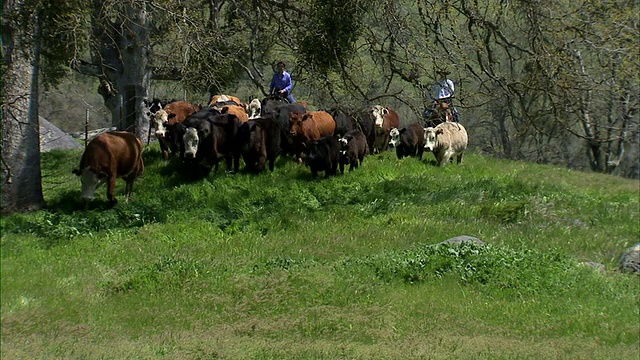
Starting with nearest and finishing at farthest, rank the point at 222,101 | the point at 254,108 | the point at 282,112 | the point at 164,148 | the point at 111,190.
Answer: the point at 111,190, the point at 164,148, the point at 282,112, the point at 254,108, the point at 222,101

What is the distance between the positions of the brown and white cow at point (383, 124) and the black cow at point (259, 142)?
4.53 metres

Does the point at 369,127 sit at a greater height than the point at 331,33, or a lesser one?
lesser

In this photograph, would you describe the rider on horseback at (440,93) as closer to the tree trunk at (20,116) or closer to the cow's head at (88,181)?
the cow's head at (88,181)

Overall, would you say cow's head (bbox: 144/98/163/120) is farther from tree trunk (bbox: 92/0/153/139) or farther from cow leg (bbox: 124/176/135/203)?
cow leg (bbox: 124/176/135/203)

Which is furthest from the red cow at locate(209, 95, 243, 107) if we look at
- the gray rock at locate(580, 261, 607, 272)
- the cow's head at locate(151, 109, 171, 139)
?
the gray rock at locate(580, 261, 607, 272)

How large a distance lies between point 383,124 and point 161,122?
7.27 meters

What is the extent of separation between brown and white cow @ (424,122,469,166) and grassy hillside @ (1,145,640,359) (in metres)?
4.41

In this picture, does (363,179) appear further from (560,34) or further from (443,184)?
(560,34)

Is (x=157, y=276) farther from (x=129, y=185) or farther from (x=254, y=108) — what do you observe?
(x=254, y=108)

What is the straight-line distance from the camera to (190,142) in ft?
61.8

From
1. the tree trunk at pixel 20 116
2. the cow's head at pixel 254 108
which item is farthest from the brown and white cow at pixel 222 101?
the tree trunk at pixel 20 116

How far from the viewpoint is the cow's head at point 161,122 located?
20641mm

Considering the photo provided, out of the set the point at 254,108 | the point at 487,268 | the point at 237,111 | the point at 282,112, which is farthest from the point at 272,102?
the point at 487,268

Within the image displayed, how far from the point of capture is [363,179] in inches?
789
